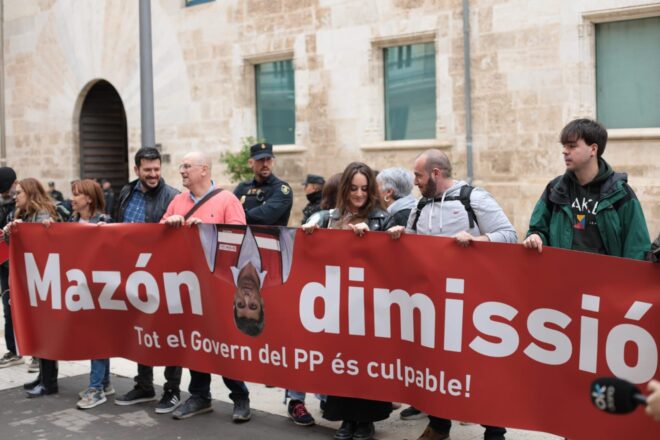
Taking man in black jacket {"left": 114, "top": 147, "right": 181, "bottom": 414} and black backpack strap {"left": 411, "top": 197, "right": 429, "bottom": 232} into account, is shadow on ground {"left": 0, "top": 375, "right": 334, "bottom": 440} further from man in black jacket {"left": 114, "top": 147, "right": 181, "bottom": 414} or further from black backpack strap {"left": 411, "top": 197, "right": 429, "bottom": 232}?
black backpack strap {"left": 411, "top": 197, "right": 429, "bottom": 232}

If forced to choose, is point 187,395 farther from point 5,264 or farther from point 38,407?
point 5,264

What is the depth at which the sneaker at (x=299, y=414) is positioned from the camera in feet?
20.7

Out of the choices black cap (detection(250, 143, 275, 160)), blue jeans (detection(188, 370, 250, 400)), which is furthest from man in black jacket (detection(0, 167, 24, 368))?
blue jeans (detection(188, 370, 250, 400))

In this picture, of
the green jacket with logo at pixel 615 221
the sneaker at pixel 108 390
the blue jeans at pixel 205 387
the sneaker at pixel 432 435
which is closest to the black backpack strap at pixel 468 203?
the green jacket with logo at pixel 615 221

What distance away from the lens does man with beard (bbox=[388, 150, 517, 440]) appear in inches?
222

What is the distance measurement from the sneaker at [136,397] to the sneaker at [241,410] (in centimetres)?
94

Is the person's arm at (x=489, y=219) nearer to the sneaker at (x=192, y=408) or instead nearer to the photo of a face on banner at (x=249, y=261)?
the photo of a face on banner at (x=249, y=261)

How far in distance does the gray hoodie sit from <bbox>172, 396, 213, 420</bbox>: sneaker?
7.24ft

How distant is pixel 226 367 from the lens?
20.5 ft

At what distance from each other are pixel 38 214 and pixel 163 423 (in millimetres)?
2342

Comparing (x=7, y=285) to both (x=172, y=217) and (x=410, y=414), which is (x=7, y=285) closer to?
(x=172, y=217)

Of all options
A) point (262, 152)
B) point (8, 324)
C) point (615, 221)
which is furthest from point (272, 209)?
point (615, 221)

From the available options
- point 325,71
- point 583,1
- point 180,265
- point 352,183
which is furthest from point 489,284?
point 325,71

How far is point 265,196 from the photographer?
7.83 metres
